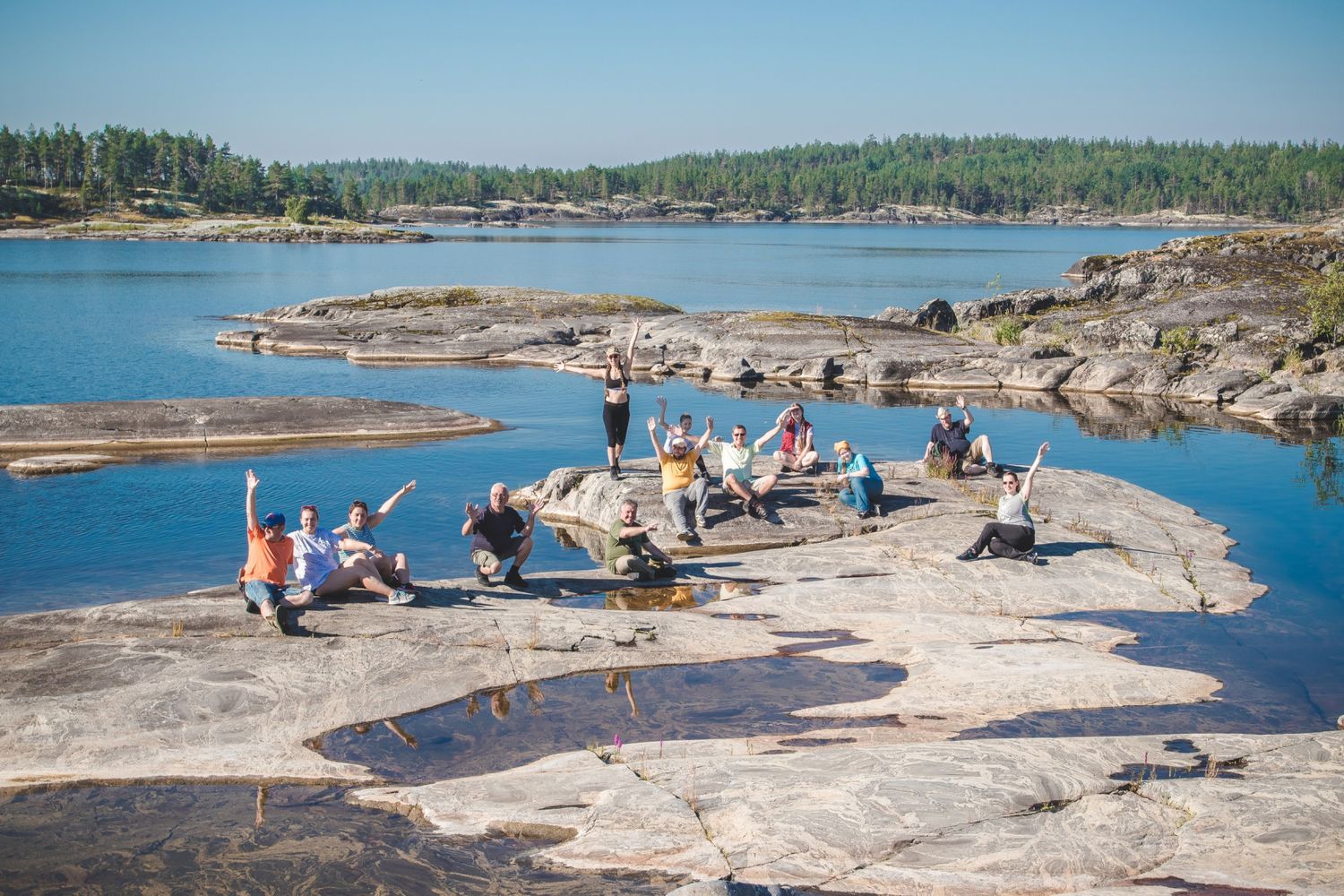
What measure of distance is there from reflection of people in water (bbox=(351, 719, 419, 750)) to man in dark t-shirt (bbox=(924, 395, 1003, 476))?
16.0 meters

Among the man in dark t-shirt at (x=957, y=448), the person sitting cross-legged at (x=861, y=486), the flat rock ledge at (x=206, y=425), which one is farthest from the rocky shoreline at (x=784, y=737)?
the flat rock ledge at (x=206, y=425)

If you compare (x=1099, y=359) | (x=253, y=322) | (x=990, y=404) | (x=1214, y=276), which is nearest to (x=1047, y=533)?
(x=990, y=404)

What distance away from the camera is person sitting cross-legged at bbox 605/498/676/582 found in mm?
18797

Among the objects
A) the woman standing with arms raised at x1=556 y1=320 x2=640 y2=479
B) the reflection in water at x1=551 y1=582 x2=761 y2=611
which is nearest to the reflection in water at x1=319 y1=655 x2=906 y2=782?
the reflection in water at x1=551 y1=582 x2=761 y2=611

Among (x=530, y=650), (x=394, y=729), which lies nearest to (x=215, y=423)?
(x=530, y=650)

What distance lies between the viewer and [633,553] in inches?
743

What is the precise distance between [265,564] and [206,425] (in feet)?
65.4

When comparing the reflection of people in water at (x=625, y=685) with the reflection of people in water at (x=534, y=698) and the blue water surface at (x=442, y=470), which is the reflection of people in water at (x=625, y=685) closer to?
the reflection of people in water at (x=534, y=698)

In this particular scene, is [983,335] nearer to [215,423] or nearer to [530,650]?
[215,423]

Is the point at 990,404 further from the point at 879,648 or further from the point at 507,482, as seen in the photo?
the point at 879,648

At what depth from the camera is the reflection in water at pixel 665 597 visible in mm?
17812

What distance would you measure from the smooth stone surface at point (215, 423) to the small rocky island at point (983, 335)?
654 inches

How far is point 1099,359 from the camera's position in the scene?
4828 centimetres

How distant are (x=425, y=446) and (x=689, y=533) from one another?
1395 cm
